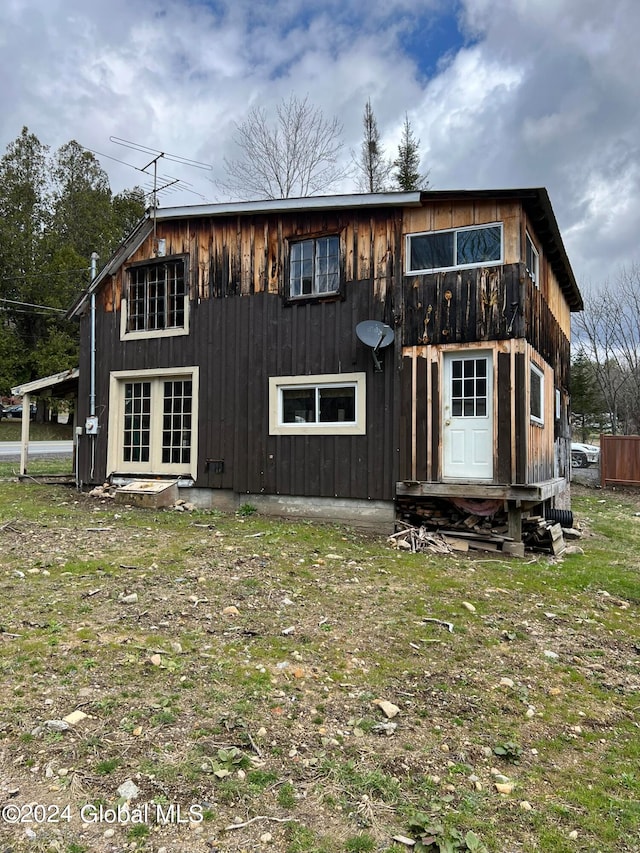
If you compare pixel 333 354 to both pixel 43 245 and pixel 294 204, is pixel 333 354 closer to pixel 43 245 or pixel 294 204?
pixel 294 204

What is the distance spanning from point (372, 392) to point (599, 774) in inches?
273

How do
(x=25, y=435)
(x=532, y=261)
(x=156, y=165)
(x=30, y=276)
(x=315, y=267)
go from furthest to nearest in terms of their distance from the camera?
(x=30, y=276)
(x=25, y=435)
(x=156, y=165)
(x=315, y=267)
(x=532, y=261)

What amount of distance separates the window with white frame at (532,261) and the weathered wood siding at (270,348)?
7.26 ft

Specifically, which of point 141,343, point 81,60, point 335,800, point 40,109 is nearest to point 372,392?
point 141,343

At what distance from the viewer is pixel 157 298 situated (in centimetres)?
1140

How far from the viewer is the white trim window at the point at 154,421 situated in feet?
36.2

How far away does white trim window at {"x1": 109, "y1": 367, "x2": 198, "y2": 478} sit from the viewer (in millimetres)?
11023

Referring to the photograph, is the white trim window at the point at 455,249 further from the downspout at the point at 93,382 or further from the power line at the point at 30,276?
the power line at the point at 30,276

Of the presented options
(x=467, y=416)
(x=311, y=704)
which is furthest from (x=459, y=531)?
(x=311, y=704)

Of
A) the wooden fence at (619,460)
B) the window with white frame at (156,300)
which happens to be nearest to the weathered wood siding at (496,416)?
the window with white frame at (156,300)

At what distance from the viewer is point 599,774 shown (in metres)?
2.75

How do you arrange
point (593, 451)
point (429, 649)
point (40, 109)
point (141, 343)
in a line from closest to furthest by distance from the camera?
point (429, 649) → point (141, 343) → point (593, 451) → point (40, 109)

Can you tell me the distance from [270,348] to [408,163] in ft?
66.7

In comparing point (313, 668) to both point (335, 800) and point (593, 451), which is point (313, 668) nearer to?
point (335, 800)
